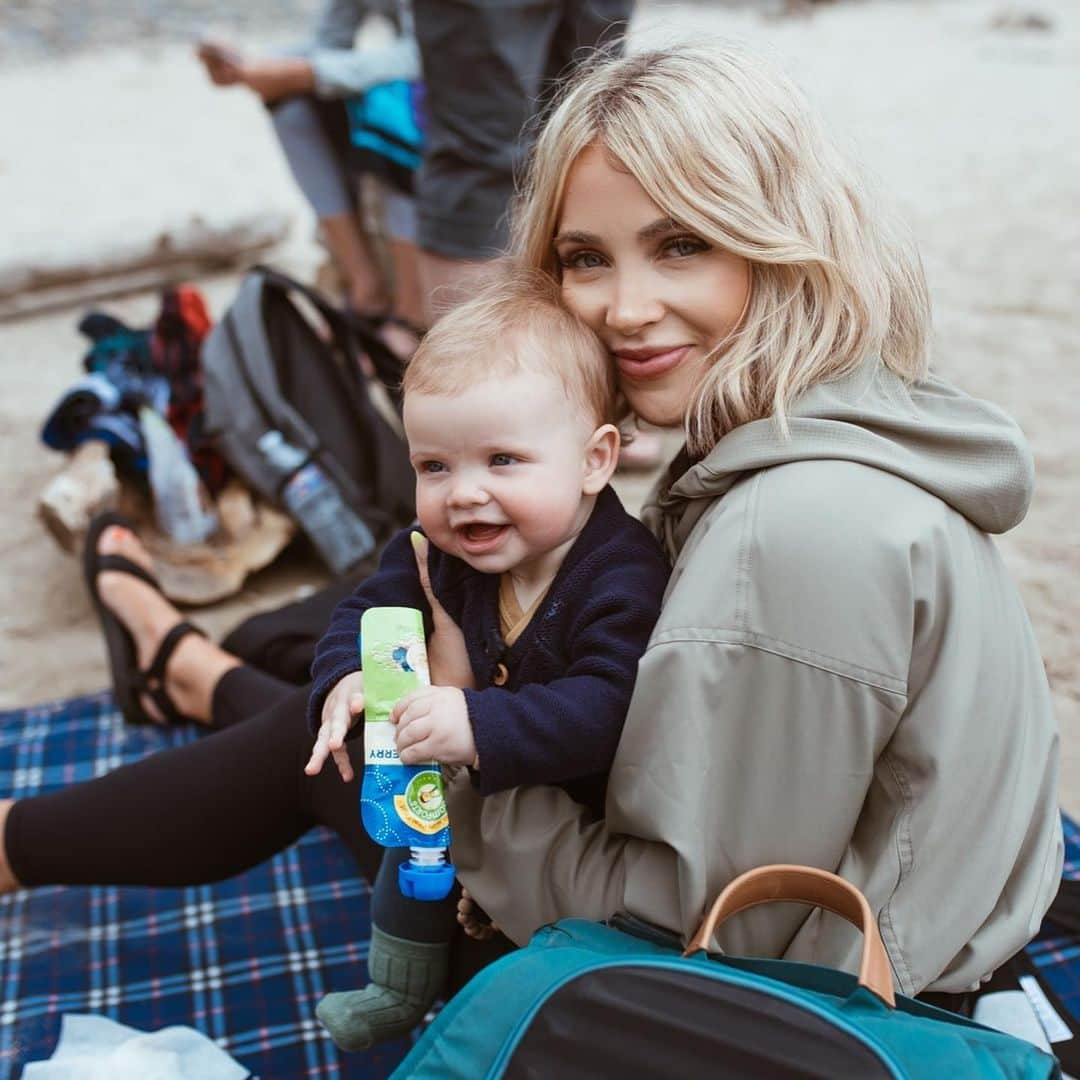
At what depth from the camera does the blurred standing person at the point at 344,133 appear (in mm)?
4570

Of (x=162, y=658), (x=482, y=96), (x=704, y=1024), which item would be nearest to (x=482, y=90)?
(x=482, y=96)

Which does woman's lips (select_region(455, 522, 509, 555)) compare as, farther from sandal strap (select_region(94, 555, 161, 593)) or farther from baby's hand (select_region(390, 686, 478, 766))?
sandal strap (select_region(94, 555, 161, 593))

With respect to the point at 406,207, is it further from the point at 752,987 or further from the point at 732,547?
the point at 752,987

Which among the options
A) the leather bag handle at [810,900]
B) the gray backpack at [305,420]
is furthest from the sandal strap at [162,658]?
the leather bag handle at [810,900]

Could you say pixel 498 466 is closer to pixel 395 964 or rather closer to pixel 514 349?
pixel 514 349

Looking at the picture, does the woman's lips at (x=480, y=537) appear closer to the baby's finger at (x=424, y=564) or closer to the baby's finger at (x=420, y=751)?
the baby's finger at (x=424, y=564)

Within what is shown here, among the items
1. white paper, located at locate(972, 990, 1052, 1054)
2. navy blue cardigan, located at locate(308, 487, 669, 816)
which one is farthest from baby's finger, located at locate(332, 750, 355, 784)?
white paper, located at locate(972, 990, 1052, 1054)

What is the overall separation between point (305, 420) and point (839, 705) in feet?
8.40

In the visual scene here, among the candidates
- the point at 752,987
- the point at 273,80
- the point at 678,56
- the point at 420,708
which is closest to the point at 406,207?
the point at 273,80

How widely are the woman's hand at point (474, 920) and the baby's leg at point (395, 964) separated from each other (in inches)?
1.7

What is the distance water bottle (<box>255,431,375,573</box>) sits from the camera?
345cm

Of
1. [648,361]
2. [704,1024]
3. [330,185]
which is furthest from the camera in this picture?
[330,185]

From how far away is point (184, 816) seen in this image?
6.81 feet

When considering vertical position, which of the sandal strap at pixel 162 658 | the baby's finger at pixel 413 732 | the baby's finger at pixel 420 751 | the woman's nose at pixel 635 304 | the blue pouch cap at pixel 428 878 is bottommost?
the sandal strap at pixel 162 658
